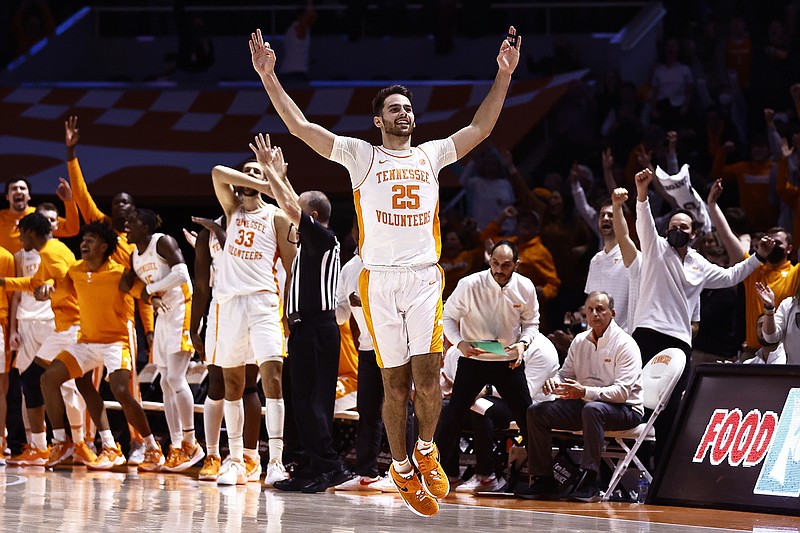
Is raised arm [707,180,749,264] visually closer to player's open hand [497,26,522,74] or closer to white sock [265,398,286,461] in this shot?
white sock [265,398,286,461]

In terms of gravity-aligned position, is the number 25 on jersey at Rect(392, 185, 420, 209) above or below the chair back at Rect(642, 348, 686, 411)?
above

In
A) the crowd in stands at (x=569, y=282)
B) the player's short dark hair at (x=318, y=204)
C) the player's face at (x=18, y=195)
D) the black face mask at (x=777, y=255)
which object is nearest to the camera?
the crowd in stands at (x=569, y=282)

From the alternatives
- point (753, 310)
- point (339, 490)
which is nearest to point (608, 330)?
point (753, 310)

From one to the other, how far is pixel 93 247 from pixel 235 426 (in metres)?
2.32

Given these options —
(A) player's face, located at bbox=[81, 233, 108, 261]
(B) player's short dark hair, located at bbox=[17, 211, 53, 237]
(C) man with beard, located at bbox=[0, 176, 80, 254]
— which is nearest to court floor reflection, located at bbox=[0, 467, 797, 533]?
(A) player's face, located at bbox=[81, 233, 108, 261]

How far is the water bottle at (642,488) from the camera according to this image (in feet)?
29.3

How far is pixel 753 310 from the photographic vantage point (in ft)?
33.4

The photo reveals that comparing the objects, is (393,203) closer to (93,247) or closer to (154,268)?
(154,268)

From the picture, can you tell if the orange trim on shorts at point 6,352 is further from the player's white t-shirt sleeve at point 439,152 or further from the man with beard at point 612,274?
the player's white t-shirt sleeve at point 439,152

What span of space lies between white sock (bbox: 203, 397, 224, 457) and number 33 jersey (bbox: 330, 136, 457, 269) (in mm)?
3355

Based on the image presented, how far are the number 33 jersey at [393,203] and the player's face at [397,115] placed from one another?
12cm

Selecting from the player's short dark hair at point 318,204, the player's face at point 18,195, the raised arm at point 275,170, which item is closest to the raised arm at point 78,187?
the player's face at point 18,195

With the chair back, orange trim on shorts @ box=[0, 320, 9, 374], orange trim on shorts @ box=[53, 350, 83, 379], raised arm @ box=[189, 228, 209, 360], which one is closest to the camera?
the chair back

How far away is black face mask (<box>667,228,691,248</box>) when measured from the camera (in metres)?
9.59
